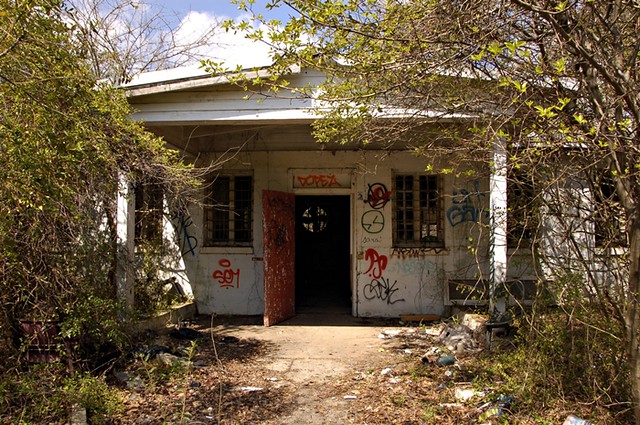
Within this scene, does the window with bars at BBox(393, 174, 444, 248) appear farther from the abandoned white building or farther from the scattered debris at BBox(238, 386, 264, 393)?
the scattered debris at BBox(238, 386, 264, 393)

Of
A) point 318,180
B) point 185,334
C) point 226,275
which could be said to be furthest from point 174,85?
point 226,275

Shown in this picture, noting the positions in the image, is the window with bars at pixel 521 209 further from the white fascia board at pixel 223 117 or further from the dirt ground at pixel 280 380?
the white fascia board at pixel 223 117

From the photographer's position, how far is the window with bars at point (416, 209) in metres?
9.70

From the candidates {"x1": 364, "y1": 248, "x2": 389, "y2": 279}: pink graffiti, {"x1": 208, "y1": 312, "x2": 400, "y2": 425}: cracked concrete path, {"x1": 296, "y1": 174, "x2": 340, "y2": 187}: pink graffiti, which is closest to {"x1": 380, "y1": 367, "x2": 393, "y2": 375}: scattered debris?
{"x1": 208, "y1": 312, "x2": 400, "y2": 425}: cracked concrete path

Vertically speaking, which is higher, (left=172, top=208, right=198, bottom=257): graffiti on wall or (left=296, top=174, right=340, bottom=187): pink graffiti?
(left=296, top=174, right=340, bottom=187): pink graffiti

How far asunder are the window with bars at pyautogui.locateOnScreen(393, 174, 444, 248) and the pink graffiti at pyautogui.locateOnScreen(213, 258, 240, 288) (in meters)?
3.15

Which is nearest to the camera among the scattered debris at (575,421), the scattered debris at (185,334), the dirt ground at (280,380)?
the scattered debris at (575,421)

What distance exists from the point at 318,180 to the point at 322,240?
5.39 metres

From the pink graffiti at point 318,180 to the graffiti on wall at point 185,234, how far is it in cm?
233

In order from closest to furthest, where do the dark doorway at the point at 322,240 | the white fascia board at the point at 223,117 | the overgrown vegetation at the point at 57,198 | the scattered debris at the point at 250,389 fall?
the overgrown vegetation at the point at 57,198, the scattered debris at the point at 250,389, the white fascia board at the point at 223,117, the dark doorway at the point at 322,240

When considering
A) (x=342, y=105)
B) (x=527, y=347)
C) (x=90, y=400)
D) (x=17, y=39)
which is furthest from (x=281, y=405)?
(x=17, y=39)

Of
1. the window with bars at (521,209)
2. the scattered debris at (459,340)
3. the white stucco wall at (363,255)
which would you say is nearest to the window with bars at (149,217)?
the white stucco wall at (363,255)

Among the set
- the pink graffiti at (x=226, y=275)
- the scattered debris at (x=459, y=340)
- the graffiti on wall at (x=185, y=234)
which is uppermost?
the graffiti on wall at (x=185, y=234)

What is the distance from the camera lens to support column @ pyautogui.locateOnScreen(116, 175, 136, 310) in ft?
23.7
